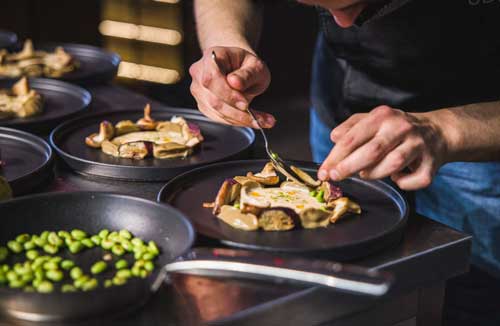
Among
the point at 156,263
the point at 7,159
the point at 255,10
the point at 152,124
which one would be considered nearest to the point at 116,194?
the point at 156,263

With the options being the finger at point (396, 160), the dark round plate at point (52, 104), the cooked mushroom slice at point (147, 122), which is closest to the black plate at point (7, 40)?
the dark round plate at point (52, 104)

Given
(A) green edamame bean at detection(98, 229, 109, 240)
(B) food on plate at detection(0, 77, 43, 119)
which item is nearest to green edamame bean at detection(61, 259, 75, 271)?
(A) green edamame bean at detection(98, 229, 109, 240)

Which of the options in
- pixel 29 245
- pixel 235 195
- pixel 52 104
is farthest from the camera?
pixel 52 104

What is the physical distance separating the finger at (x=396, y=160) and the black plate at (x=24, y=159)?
769mm

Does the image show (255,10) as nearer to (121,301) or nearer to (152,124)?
(152,124)

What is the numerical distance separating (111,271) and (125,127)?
797mm

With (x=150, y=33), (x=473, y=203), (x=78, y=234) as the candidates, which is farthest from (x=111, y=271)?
(x=150, y=33)

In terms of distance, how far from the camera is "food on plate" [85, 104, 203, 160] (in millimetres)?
1937

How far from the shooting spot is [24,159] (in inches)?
75.0

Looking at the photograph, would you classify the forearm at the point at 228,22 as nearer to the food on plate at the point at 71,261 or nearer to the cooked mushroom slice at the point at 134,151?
the cooked mushroom slice at the point at 134,151

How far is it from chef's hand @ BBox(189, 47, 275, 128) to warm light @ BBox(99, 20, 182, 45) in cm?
361

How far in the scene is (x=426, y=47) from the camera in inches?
86.4

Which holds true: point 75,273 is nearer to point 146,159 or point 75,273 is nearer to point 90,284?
point 90,284

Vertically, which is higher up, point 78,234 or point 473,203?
point 78,234
